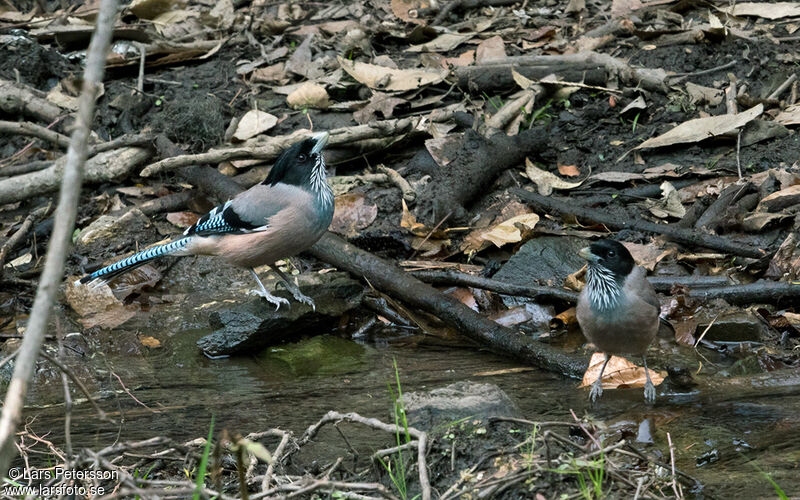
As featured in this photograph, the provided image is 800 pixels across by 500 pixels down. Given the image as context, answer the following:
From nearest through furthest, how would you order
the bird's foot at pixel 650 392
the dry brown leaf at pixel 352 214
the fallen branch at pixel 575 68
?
1. the bird's foot at pixel 650 392
2. the dry brown leaf at pixel 352 214
3. the fallen branch at pixel 575 68

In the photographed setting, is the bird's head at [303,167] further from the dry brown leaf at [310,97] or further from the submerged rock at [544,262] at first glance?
the dry brown leaf at [310,97]

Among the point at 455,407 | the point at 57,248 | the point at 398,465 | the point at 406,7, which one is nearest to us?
the point at 57,248

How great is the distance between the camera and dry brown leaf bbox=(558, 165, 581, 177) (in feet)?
27.3

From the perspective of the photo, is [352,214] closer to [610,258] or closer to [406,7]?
[610,258]

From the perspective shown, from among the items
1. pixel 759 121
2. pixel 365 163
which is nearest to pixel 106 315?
pixel 365 163

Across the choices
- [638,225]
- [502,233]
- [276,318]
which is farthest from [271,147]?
[638,225]

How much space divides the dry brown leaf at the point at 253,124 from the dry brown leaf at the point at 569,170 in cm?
308

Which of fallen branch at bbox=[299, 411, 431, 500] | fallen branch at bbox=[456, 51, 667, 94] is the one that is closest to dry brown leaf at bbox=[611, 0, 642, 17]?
fallen branch at bbox=[456, 51, 667, 94]

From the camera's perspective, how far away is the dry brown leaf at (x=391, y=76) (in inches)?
373

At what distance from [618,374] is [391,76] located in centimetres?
503

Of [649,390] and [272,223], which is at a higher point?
[272,223]

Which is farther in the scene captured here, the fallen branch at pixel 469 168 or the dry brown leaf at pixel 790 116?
the dry brown leaf at pixel 790 116

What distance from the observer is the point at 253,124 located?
9.36 m

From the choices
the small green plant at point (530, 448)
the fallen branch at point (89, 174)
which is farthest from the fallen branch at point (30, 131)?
the small green plant at point (530, 448)
